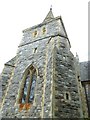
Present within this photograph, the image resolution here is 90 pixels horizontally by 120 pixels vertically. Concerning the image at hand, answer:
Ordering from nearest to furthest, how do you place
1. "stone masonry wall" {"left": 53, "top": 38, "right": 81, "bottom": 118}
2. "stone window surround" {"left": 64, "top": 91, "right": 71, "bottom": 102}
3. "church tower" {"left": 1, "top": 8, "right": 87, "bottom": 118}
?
"stone masonry wall" {"left": 53, "top": 38, "right": 81, "bottom": 118} < "church tower" {"left": 1, "top": 8, "right": 87, "bottom": 118} < "stone window surround" {"left": 64, "top": 91, "right": 71, "bottom": 102}

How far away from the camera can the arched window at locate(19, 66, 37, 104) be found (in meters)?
9.98

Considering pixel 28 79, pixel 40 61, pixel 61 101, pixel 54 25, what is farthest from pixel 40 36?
pixel 61 101

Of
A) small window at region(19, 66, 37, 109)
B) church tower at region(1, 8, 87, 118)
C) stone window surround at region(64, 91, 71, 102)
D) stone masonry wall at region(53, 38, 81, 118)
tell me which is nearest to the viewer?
stone masonry wall at region(53, 38, 81, 118)

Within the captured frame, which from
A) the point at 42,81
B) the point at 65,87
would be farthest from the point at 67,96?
the point at 42,81

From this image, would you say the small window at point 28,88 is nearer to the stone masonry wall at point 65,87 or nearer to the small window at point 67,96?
the stone masonry wall at point 65,87

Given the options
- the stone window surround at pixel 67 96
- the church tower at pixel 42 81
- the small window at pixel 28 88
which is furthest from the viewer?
the small window at pixel 28 88

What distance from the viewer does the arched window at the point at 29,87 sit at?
9.98m

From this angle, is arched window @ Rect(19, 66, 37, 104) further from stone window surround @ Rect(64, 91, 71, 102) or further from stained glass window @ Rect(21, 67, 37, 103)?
stone window surround @ Rect(64, 91, 71, 102)

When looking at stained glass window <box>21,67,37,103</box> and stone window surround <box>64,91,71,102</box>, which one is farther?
stained glass window <box>21,67,37,103</box>

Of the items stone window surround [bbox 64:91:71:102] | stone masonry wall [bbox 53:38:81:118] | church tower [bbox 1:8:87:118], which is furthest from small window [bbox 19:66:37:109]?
stone window surround [bbox 64:91:71:102]

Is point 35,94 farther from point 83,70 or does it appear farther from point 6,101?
point 83,70

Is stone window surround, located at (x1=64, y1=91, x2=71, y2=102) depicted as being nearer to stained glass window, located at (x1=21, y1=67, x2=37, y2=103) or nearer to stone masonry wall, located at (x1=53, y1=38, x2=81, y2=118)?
stone masonry wall, located at (x1=53, y1=38, x2=81, y2=118)

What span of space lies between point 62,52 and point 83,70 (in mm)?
5165

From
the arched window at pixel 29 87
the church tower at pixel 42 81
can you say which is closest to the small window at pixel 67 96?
the church tower at pixel 42 81
